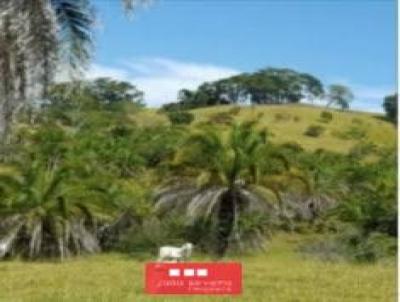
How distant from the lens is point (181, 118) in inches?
3280

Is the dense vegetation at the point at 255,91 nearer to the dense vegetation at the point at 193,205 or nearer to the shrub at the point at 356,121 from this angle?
the shrub at the point at 356,121

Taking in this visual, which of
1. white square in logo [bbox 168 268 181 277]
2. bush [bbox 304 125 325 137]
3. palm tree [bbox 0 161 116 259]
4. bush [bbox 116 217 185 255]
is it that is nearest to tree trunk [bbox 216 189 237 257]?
bush [bbox 116 217 185 255]

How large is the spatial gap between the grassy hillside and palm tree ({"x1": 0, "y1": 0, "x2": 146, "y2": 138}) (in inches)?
2496

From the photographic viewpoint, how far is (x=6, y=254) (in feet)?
115

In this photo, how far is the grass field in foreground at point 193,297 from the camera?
61.3ft

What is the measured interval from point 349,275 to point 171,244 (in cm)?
1557

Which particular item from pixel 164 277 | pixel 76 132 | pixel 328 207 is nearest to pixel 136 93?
pixel 76 132

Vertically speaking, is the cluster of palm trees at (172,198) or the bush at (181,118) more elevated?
the bush at (181,118)

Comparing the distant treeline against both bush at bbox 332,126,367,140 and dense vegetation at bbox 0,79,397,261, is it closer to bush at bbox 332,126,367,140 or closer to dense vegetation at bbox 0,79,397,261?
bush at bbox 332,126,367,140

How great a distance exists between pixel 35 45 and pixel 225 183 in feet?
82.1

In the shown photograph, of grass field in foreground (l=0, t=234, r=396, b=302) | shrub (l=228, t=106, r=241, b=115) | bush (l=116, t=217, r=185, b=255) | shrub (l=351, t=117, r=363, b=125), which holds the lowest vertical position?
grass field in foreground (l=0, t=234, r=396, b=302)

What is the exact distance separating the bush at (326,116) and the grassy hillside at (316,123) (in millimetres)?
339

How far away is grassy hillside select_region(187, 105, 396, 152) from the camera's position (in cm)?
8044

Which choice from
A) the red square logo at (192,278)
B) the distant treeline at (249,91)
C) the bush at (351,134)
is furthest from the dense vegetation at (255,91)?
the red square logo at (192,278)
